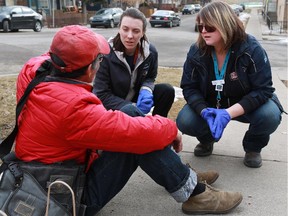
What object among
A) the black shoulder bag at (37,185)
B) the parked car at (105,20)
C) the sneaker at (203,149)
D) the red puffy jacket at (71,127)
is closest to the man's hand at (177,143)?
the red puffy jacket at (71,127)

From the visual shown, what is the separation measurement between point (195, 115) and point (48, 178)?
4.80 ft

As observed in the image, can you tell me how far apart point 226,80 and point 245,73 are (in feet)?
0.50

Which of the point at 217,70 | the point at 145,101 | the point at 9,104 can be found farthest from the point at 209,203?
the point at 9,104

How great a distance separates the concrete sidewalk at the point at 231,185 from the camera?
2621 mm

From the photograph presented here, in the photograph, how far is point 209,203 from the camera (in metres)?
2.44

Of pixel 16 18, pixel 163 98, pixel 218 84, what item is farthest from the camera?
pixel 16 18

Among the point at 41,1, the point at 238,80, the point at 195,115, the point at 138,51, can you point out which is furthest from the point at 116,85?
the point at 41,1

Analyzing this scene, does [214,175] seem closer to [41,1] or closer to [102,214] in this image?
[102,214]

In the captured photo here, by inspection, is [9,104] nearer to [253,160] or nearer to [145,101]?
[145,101]

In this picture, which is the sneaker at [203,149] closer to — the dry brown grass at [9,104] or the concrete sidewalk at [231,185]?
the concrete sidewalk at [231,185]

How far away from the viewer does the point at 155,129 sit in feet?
6.70

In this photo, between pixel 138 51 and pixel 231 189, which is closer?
pixel 231 189

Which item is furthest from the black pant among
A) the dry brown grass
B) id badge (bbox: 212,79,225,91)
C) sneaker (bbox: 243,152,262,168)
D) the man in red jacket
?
the dry brown grass

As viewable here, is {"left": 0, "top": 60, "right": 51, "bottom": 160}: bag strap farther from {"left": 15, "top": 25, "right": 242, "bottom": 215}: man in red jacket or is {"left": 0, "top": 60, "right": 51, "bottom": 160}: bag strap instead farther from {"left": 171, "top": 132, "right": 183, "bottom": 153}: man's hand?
{"left": 171, "top": 132, "right": 183, "bottom": 153}: man's hand
